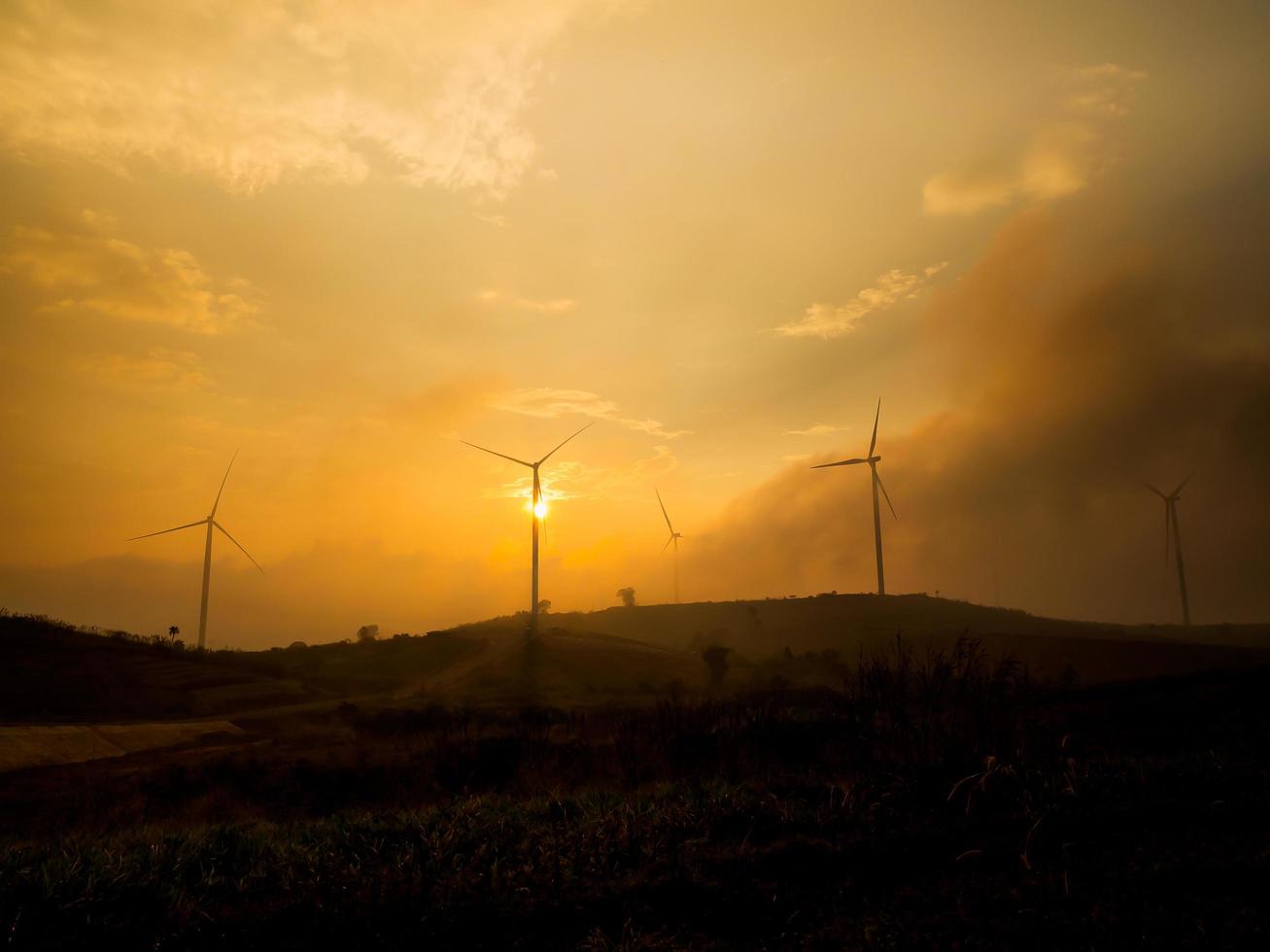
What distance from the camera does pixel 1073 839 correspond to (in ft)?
31.1

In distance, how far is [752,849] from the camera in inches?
376

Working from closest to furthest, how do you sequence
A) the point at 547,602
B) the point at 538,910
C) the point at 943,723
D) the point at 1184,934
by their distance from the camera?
the point at 1184,934, the point at 538,910, the point at 943,723, the point at 547,602

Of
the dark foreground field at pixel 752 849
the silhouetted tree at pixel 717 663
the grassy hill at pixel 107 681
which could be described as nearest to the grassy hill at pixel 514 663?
the grassy hill at pixel 107 681

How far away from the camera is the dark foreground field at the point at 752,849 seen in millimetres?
7574

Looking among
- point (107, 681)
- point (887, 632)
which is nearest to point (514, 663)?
point (107, 681)

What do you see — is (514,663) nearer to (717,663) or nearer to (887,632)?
(717,663)

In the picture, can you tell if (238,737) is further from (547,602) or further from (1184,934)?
(547,602)

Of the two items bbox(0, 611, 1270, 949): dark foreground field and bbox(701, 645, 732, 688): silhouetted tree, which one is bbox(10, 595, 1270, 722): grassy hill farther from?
bbox(0, 611, 1270, 949): dark foreground field

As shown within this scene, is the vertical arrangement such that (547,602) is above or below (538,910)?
above

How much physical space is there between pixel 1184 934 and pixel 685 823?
18.0ft

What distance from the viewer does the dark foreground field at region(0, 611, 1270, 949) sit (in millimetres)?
7574

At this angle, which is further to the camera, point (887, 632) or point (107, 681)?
point (887, 632)

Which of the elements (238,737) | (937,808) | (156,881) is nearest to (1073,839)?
(937,808)

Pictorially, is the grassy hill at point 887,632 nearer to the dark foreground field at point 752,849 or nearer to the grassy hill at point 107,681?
the grassy hill at point 107,681
